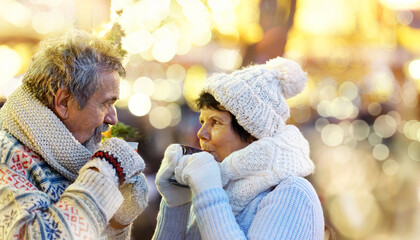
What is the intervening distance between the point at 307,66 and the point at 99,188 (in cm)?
497

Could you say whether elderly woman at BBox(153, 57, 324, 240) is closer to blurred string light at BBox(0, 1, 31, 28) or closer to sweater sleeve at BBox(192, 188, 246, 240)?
sweater sleeve at BBox(192, 188, 246, 240)

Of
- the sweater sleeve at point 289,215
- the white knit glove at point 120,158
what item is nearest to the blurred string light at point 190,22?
the white knit glove at point 120,158

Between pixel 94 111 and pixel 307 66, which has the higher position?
pixel 94 111

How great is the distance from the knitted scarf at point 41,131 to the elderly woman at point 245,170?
0.45 metres

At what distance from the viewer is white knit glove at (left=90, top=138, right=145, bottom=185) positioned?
167 cm

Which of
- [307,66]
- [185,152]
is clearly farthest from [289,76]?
[307,66]

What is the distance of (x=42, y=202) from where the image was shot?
1537mm

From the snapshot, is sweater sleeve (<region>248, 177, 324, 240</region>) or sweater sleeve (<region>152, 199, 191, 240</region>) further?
sweater sleeve (<region>152, 199, 191, 240</region>)

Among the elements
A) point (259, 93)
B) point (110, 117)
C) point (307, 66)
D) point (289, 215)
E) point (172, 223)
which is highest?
point (110, 117)

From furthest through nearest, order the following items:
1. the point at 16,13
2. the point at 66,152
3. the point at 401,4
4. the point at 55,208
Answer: the point at 401,4 → the point at 16,13 → the point at 66,152 → the point at 55,208

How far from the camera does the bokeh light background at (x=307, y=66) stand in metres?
3.58

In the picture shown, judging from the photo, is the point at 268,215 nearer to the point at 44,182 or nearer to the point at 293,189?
the point at 293,189

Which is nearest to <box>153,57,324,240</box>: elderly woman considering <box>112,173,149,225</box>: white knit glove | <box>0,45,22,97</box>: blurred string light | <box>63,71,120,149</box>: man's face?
<box>112,173,149,225</box>: white knit glove

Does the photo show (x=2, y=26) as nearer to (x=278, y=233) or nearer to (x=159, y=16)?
(x=159, y=16)
